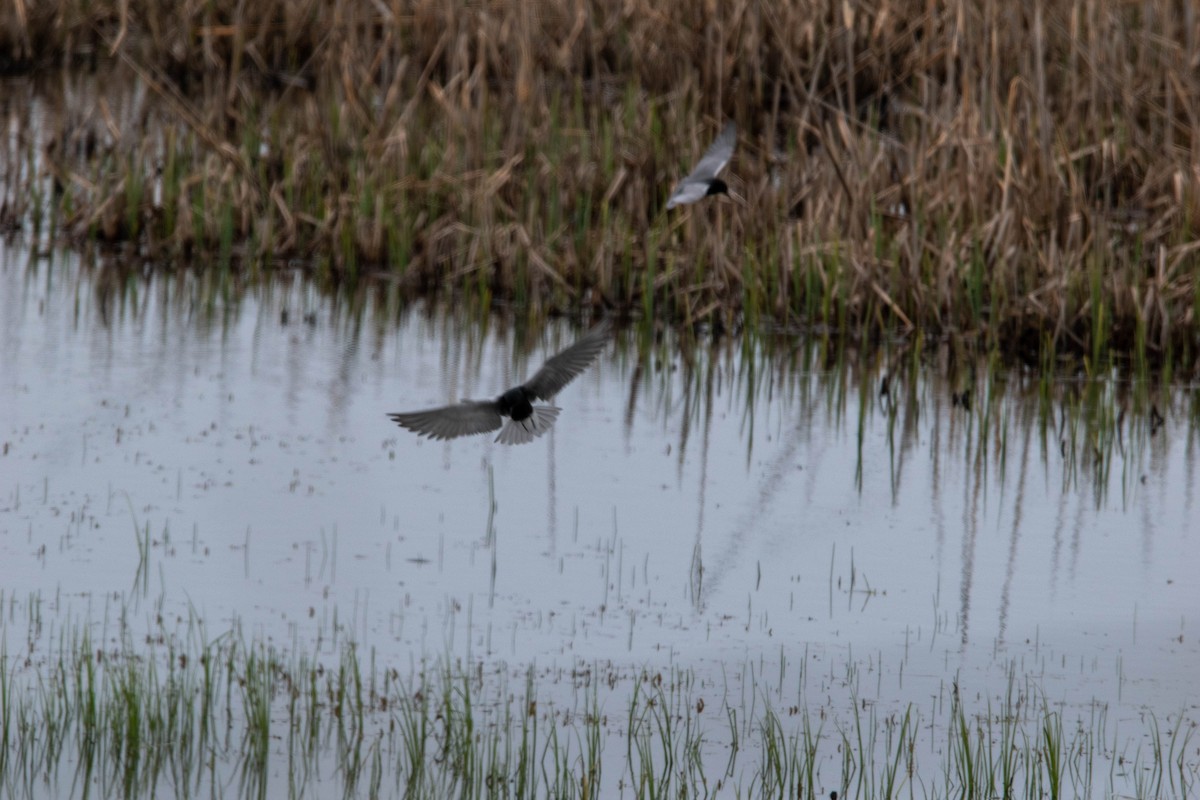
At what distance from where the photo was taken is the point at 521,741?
13.8 feet

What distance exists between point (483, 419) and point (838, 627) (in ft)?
4.00

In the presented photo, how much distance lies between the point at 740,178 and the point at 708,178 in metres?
3.36

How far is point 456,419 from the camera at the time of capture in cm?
440

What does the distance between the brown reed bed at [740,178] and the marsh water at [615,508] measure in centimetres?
32

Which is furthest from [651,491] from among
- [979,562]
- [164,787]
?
[164,787]

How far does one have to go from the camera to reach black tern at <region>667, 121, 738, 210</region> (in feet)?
21.4

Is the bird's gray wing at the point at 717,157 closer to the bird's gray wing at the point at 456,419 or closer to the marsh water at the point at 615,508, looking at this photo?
the marsh water at the point at 615,508

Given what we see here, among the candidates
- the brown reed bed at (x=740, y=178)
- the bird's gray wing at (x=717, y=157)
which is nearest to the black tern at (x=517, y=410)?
the bird's gray wing at (x=717, y=157)

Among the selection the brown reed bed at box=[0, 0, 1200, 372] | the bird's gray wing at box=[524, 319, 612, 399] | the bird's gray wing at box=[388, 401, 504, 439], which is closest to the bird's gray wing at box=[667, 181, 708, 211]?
the brown reed bed at box=[0, 0, 1200, 372]

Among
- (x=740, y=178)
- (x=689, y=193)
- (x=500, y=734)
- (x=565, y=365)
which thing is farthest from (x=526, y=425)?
(x=740, y=178)

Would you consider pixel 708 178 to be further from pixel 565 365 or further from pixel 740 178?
pixel 740 178

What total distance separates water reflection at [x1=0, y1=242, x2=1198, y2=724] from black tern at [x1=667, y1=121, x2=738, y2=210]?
902mm

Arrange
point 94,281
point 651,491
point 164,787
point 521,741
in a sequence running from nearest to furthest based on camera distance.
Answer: point 164,787 < point 521,741 < point 651,491 < point 94,281

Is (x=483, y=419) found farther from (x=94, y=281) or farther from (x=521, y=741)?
(x=94, y=281)
